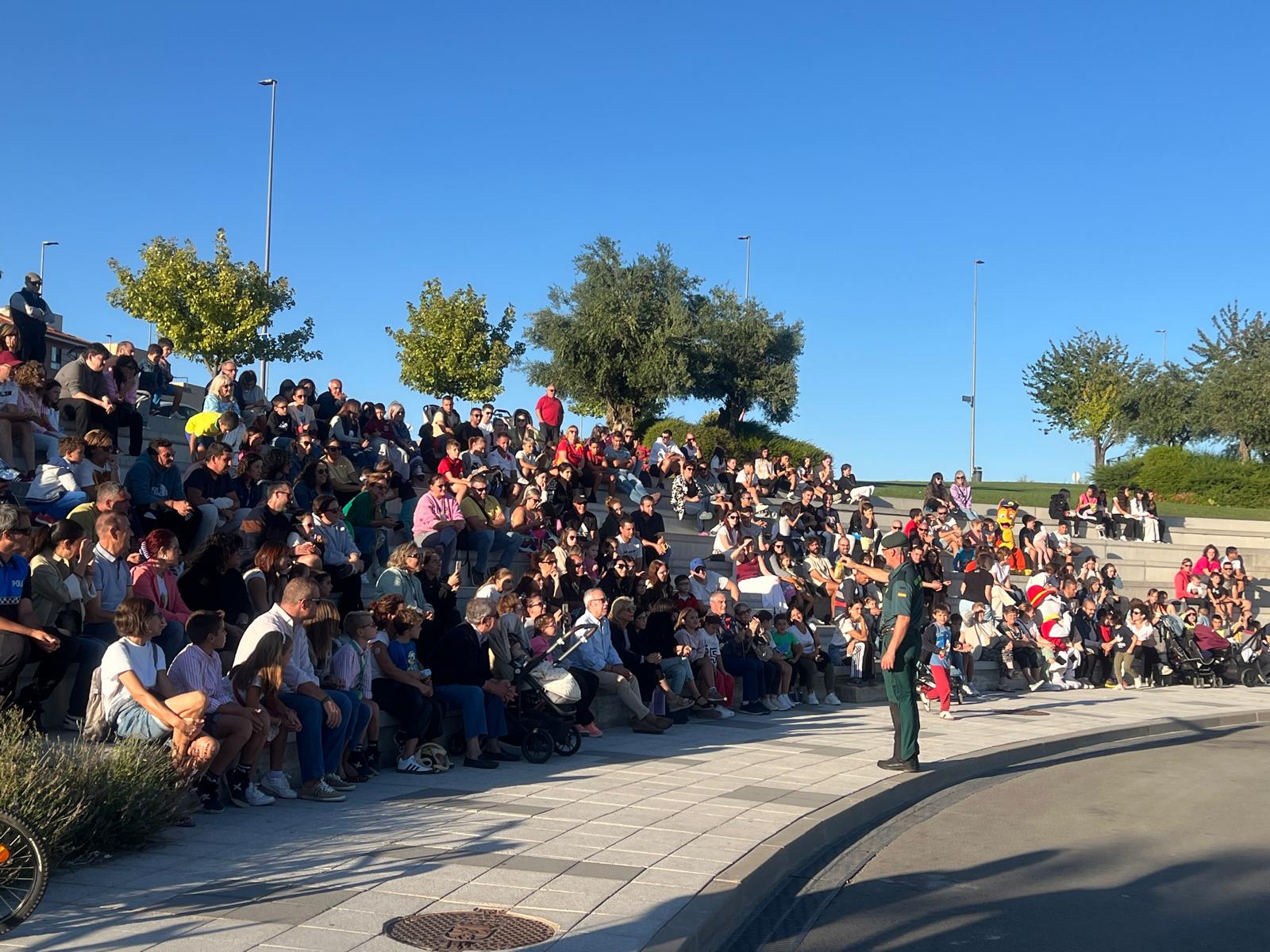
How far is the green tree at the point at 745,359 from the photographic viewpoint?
158 ft

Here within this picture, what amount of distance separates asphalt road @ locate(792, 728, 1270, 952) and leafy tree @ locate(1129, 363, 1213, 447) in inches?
1721

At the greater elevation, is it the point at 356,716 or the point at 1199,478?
the point at 1199,478

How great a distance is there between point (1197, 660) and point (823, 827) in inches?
647

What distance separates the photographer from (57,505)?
1134 cm

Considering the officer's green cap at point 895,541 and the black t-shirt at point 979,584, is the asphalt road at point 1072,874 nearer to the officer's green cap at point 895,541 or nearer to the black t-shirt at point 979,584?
the officer's green cap at point 895,541

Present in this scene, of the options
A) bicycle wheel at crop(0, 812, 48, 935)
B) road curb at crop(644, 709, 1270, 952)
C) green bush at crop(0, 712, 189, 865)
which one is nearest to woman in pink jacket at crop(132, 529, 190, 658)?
green bush at crop(0, 712, 189, 865)

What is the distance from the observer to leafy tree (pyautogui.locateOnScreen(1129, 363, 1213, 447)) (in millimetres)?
52781

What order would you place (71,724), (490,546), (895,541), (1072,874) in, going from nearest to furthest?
(1072,874), (71,724), (895,541), (490,546)

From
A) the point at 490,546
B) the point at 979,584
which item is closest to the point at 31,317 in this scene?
the point at 490,546

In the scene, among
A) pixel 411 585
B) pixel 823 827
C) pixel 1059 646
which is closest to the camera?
pixel 823 827

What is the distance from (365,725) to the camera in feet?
32.0

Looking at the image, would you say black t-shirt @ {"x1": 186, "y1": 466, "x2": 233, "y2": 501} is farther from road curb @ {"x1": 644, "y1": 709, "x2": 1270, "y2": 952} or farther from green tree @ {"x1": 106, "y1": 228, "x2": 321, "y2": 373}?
green tree @ {"x1": 106, "y1": 228, "x2": 321, "y2": 373}

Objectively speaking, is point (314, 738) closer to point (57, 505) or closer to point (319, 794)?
point (319, 794)

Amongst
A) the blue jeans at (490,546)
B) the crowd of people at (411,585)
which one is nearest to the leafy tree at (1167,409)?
the crowd of people at (411,585)
